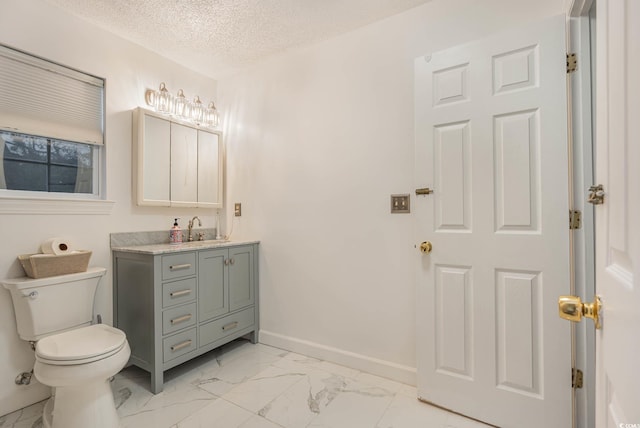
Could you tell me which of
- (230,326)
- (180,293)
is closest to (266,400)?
(230,326)

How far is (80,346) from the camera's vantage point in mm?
1546

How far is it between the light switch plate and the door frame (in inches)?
33.0

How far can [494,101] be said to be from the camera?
5.28 feet

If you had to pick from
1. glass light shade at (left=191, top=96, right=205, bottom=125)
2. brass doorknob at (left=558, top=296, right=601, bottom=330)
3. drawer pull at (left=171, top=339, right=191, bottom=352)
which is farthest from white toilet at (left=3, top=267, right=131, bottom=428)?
brass doorknob at (left=558, top=296, right=601, bottom=330)

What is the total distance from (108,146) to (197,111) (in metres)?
0.79

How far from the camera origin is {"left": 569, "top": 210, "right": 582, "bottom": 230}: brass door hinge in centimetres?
143

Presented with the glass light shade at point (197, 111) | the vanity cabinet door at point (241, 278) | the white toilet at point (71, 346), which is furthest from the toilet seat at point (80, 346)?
the glass light shade at point (197, 111)

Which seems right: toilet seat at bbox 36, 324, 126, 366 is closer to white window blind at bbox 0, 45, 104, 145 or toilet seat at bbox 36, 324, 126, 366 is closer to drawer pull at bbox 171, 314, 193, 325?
drawer pull at bbox 171, 314, 193, 325

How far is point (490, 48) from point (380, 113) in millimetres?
720
